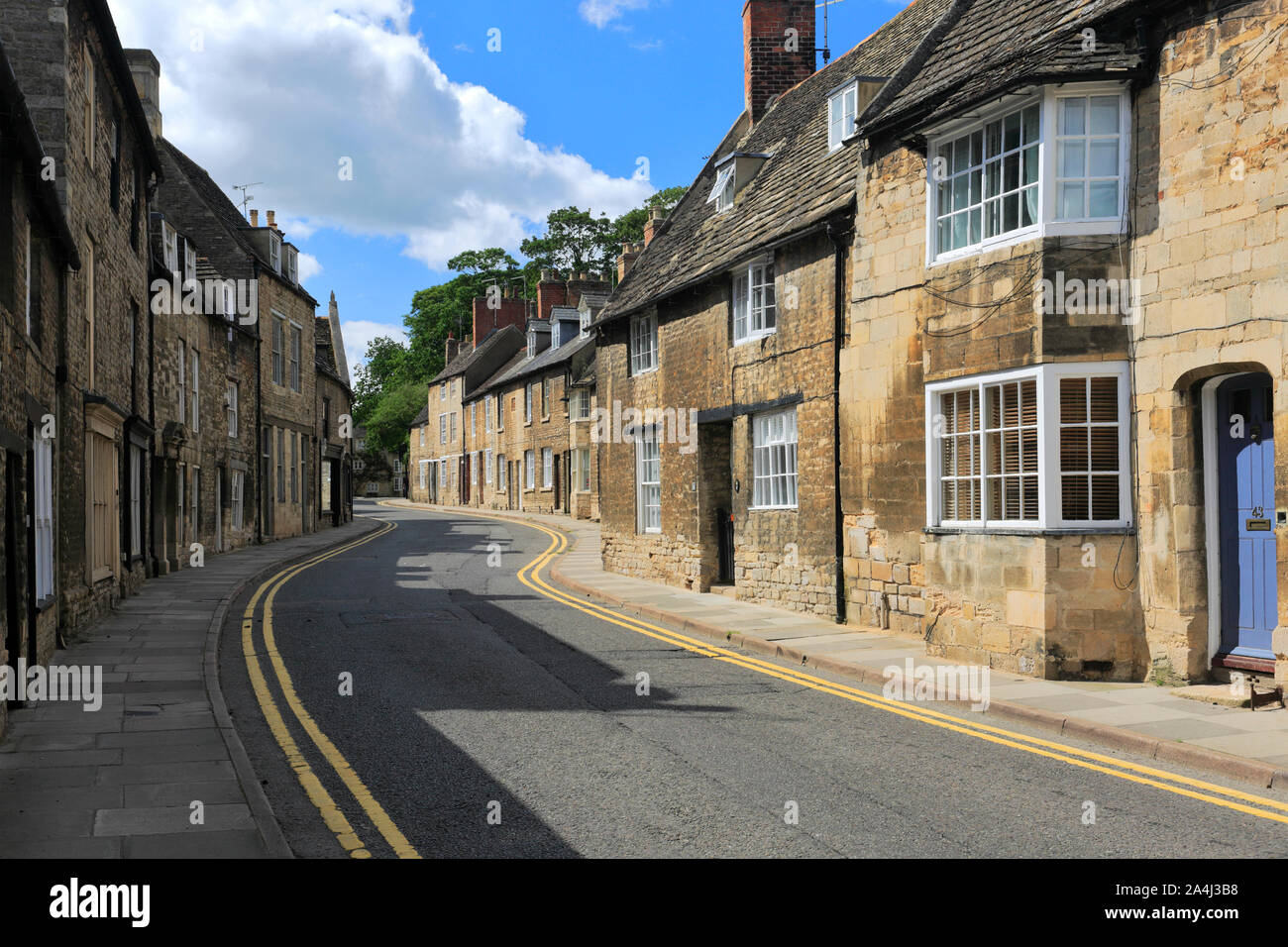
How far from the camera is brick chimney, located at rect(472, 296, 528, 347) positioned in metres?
61.2

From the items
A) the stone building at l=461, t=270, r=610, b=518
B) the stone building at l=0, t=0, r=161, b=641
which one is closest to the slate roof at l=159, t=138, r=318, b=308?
the stone building at l=0, t=0, r=161, b=641

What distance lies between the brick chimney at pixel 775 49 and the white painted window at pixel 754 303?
738 cm

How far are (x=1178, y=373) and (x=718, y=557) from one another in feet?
33.9

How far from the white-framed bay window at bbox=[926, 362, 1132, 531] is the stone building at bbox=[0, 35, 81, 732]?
937 centimetres

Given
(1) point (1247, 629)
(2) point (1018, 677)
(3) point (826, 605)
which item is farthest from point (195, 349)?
(1) point (1247, 629)

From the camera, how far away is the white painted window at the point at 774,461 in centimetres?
1622

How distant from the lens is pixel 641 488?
71.5ft

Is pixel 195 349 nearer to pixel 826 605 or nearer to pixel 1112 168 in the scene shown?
pixel 826 605

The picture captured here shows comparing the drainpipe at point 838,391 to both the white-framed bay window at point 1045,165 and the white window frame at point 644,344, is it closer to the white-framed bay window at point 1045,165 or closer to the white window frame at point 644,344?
the white-framed bay window at point 1045,165

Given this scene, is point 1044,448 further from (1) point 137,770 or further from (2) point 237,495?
(2) point 237,495

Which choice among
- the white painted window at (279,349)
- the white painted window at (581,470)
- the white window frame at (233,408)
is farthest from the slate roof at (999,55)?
the white painted window at (581,470)

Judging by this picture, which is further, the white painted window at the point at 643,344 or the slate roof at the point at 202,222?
the slate roof at the point at 202,222

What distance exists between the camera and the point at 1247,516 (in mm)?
9750

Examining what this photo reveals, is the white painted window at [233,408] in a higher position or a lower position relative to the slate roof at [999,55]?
lower
